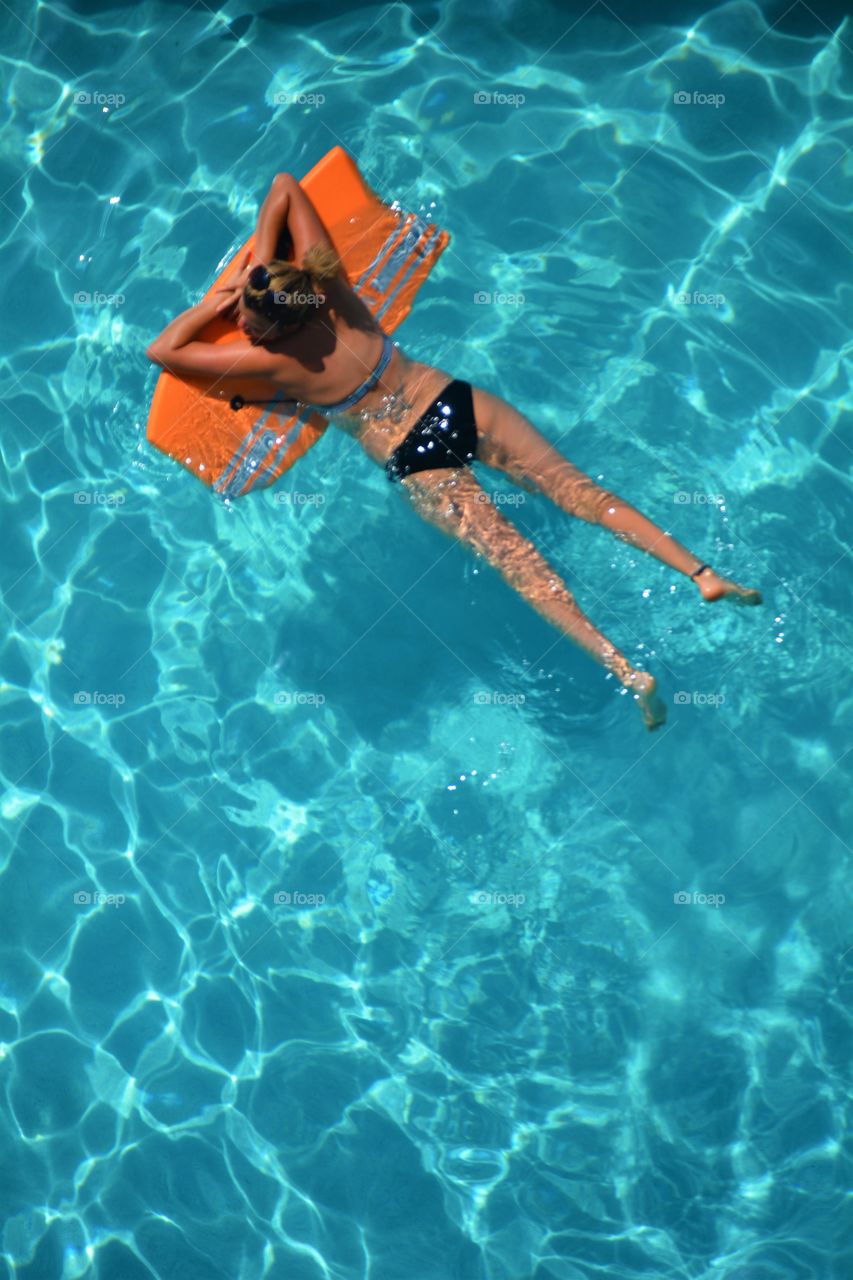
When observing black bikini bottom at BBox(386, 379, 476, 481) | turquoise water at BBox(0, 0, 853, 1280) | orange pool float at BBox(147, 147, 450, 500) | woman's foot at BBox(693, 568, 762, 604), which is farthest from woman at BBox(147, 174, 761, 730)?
turquoise water at BBox(0, 0, 853, 1280)

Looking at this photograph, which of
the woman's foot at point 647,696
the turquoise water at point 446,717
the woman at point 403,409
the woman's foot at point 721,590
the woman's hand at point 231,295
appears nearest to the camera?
the woman's foot at point 721,590

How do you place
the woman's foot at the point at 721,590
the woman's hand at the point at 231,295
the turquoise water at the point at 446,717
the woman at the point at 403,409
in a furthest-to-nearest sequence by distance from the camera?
1. the turquoise water at the point at 446,717
2. the woman's hand at the point at 231,295
3. the woman at the point at 403,409
4. the woman's foot at the point at 721,590

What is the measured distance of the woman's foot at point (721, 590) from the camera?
4.93m

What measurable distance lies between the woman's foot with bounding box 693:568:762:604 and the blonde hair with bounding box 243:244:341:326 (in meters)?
2.09

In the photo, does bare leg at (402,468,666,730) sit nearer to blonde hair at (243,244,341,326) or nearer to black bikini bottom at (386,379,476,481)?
black bikini bottom at (386,379,476,481)

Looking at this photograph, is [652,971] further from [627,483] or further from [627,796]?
[627,483]

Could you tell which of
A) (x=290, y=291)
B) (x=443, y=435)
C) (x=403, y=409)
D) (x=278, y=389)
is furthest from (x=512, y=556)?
(x=290, y=291)

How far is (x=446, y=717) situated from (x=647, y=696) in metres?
1.26

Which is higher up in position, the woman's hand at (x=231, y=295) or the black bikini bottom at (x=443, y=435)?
the woman's hand at (x=231, y=295)

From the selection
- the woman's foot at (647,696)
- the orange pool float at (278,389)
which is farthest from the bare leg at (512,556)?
the orange pool float at (278,389)

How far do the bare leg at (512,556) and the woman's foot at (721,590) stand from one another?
0.45 m

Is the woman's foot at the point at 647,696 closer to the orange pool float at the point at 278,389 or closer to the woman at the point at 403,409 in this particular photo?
the woman at the point at 403,409

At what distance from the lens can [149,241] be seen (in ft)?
21.9

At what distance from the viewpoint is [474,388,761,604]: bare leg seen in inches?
212
